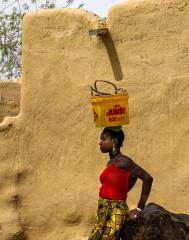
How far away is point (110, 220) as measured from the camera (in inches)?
196

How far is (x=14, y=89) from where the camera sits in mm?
8594

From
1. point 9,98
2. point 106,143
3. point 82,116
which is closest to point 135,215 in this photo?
point 106,143

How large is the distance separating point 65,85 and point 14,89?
159cm

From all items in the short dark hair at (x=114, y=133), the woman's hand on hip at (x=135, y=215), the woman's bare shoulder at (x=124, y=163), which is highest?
the short dark hair at (x=114, y=133)

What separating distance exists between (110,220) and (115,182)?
0.28 meters

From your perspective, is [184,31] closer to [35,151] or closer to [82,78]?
[82,78]

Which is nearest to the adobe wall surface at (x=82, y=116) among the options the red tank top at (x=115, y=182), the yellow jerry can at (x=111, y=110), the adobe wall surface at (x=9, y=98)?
the adobe wall surface at (x=9, y=98)

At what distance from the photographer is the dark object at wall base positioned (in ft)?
16.5

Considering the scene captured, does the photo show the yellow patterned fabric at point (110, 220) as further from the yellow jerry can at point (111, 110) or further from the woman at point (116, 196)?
the yellow jerry can at point (111, 110)

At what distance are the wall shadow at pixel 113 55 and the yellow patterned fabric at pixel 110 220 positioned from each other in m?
2.20

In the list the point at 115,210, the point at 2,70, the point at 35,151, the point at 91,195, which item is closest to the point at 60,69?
the point at 35,151

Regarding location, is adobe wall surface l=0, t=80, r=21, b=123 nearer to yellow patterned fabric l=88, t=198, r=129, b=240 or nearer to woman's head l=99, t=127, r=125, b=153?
woman's head l=99, t=127, r=125, b=153

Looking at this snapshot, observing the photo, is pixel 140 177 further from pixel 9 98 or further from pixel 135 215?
pixel 9 98

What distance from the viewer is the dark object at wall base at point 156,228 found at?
5.04m
